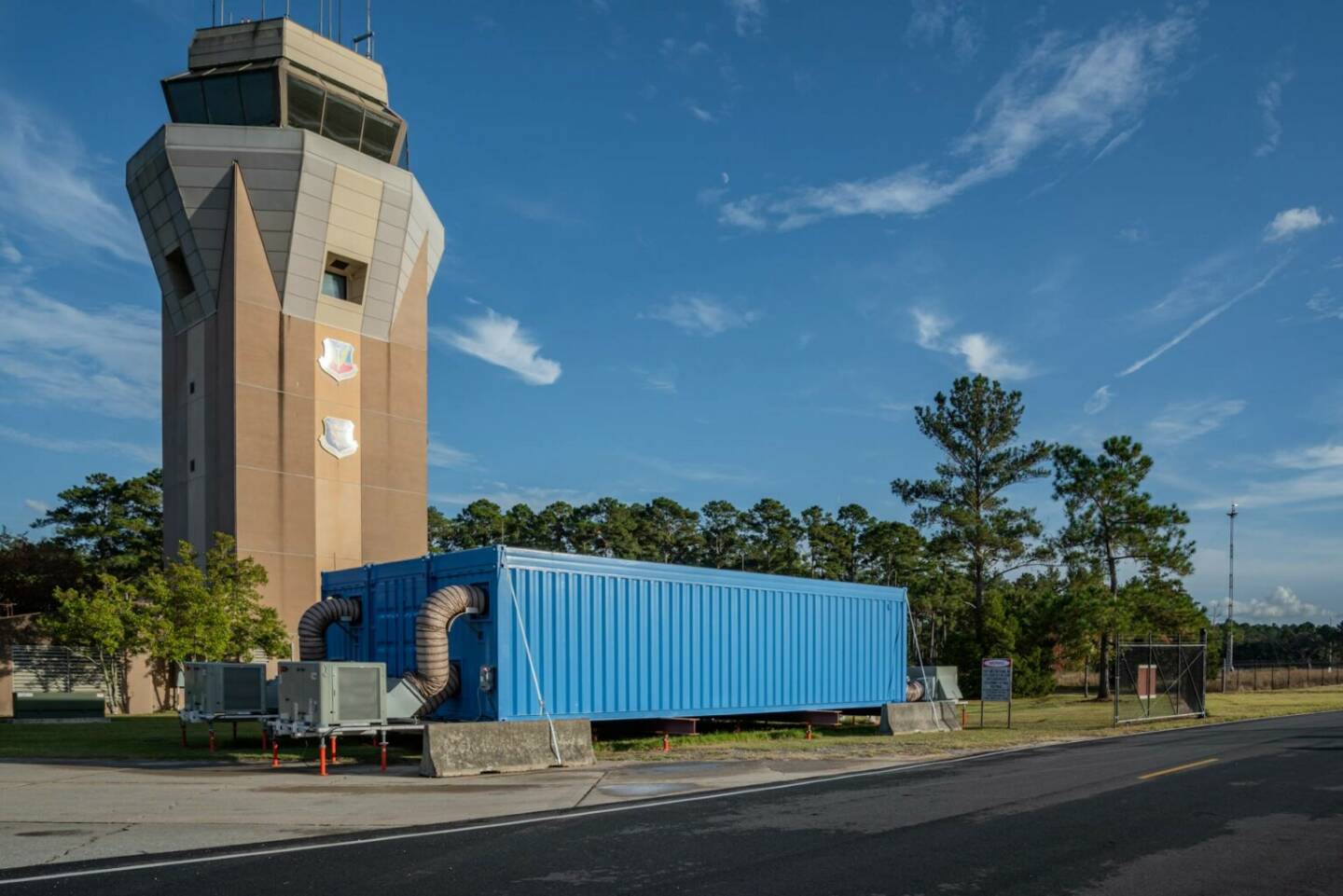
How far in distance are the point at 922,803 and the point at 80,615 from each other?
2959 centimetres

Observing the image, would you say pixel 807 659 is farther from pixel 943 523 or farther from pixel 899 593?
pixel 943 523

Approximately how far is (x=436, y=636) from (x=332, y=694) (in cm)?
201

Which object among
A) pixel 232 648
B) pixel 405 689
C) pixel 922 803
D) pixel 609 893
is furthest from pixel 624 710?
pixel 232 648

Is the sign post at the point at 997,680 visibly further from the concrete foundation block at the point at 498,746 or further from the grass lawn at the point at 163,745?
the grass lawn at the point at 163,745

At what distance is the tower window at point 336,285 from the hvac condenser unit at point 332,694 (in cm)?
3002

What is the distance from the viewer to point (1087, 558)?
4838 centimetres

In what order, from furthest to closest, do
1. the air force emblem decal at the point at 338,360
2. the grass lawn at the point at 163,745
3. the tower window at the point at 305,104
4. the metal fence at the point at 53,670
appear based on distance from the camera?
the air force emblem decal at the point at 338,360 → the tower window at the point at 305,104 → the metal fence at the point at 53,670 → the grass lawn at the point at 163,745

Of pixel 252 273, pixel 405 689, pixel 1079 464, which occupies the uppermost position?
pixel 252 273

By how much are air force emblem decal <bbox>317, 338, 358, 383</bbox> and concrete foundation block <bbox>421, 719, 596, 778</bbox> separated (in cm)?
2924

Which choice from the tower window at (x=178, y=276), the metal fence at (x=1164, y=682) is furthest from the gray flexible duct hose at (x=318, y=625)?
the tower window at (x=178, y=276)

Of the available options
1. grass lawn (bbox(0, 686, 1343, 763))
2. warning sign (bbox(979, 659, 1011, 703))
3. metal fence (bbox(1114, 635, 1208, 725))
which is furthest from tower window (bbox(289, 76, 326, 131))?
metal fence (bbox(1114, 635, 1208, 725))

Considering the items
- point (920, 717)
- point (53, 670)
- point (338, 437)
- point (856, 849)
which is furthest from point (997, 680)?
point (53, 670)

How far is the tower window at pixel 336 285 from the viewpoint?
45.0m

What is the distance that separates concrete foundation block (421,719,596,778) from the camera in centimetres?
1611
